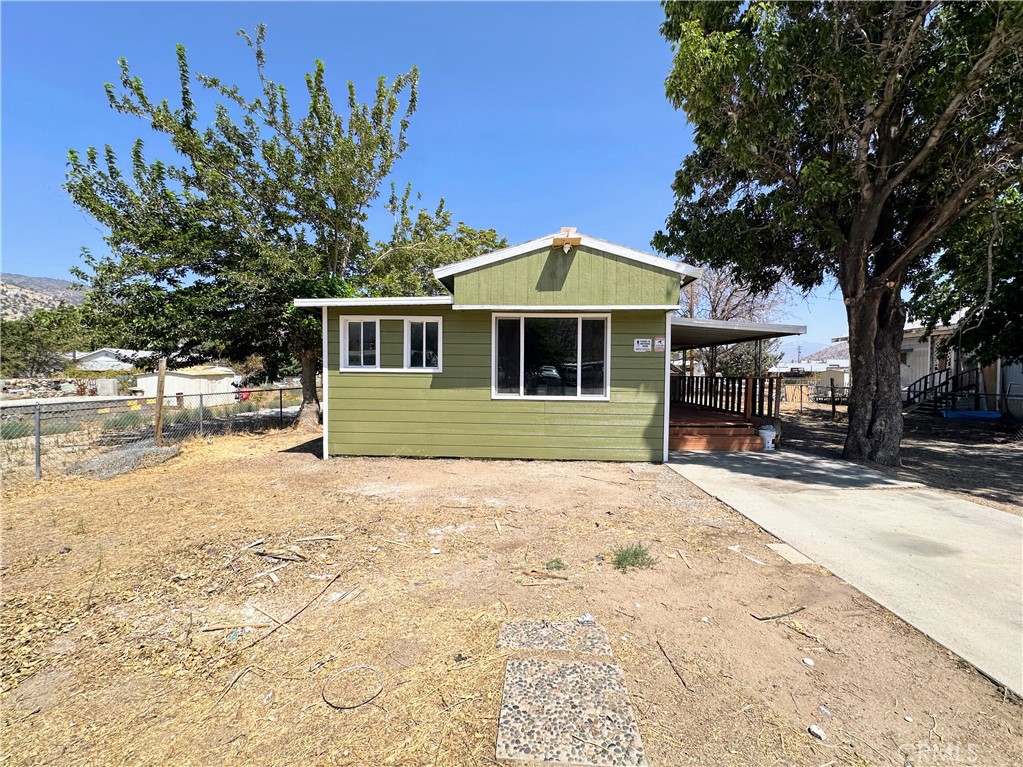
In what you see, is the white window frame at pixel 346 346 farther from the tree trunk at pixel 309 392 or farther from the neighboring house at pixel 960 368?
the neighboring house at pixel 960 368

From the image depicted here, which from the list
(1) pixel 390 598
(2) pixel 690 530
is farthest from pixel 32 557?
(2) pixel 690 530

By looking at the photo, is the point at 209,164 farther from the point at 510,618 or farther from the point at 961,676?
the point at 961,676

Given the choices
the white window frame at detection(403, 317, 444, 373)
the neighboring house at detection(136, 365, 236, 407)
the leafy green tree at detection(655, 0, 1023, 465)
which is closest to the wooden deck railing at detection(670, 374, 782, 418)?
the leafy green tree at detection(655, 0, 1023, 465)

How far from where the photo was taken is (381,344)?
7.23 metres

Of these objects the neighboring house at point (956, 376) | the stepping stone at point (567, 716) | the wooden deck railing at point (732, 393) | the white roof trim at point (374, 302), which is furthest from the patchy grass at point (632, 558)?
the neighboring house at point (956, 376)

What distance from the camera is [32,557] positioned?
3.41 m

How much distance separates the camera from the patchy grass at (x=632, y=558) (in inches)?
129

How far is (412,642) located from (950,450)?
1204 centimetres

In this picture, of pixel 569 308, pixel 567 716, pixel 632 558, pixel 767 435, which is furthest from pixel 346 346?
pixel 767 435

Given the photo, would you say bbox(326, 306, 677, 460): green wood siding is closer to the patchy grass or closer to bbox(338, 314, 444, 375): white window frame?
bbox(338, 314, 444, 375): white window frame

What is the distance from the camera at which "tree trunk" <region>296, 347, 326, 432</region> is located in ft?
37.5

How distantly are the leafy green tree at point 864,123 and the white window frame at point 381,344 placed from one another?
Result: 5197 mm

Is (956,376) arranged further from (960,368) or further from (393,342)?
(393,342)

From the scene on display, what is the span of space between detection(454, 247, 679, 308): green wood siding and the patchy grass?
13.7 feet
